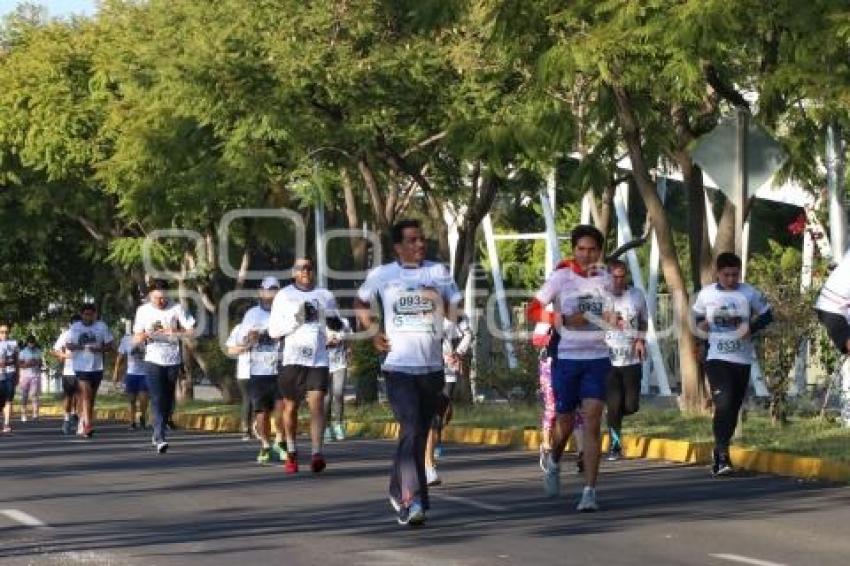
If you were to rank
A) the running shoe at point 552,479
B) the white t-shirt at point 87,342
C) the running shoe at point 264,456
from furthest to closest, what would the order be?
the white t-shirt at point 87,342 < the running shoe at point 264,456 < the running shoe at point 552,479

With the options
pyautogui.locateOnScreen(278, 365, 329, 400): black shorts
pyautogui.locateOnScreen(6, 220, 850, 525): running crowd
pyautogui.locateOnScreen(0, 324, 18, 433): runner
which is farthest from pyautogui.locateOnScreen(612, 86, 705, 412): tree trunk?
pyautogui.locateOnScreen(0, 324, 18, 433): runner

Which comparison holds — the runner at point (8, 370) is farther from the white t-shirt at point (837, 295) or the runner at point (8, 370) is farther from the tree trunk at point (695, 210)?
the white t-shirt at point (837, 295)

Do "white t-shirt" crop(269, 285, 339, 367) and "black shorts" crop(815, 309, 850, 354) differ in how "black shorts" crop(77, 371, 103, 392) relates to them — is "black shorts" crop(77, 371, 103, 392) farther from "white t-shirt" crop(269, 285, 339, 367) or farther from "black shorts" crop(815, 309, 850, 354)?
"black shorts" crop(815, 309, 850, 354)

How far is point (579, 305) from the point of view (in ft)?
50.7

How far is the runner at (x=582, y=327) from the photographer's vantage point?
15.4 meters

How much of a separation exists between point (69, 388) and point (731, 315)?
670 inches

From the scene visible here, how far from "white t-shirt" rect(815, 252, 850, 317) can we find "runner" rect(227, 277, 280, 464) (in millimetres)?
11613

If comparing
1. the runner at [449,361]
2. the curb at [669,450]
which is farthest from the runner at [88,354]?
the runner at [449,361]

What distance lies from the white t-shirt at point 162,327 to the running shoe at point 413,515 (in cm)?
1046

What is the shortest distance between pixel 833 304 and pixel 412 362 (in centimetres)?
471

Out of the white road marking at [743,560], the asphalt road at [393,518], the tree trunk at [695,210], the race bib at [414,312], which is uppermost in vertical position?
the tree trunk at [695,210]

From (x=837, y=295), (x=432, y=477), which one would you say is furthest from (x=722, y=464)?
(x=837, y=295)

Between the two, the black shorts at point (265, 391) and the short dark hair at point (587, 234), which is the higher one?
the short dark hair at point (587, 234)

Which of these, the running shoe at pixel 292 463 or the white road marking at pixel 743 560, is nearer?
the white road marking at pixel 743 560
